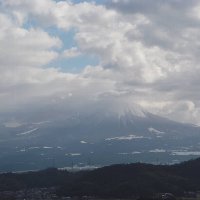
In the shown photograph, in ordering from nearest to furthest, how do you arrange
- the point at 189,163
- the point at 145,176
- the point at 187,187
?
the point at 187,187
the point at 145,176
the point at 189,163

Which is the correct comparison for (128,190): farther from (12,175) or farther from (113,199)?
(12,175)

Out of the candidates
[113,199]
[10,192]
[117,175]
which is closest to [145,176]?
[117,175]

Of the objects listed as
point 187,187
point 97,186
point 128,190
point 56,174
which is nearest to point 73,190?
point 97,186

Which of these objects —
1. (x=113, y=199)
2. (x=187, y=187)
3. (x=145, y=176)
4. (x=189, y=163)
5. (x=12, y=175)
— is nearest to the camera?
(x=113, y=199)

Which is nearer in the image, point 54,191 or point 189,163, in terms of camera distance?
point 54,191

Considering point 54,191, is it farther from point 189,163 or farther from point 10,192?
point 189,163

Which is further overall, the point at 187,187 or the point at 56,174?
the point at 56,174
